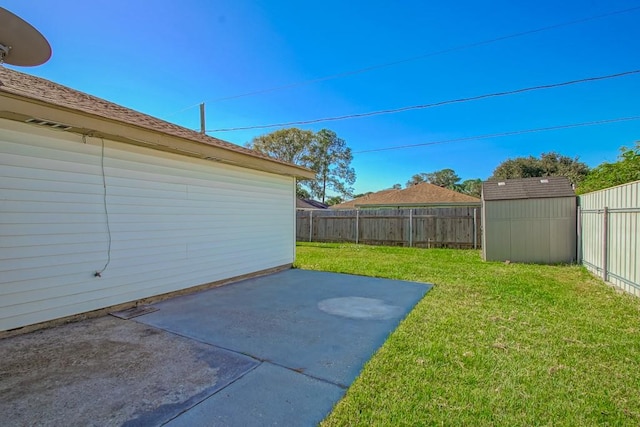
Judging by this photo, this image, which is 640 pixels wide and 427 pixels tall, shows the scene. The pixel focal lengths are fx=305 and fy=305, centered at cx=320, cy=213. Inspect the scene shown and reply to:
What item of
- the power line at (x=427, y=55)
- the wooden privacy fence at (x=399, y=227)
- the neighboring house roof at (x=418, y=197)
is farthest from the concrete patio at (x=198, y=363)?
the neighboring house roof at (x=418, y=197)

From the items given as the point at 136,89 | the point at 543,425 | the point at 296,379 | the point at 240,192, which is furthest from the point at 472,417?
the point at 136,89

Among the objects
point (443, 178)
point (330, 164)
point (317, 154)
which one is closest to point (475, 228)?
A: point (317, 154)

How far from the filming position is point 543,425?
5.86 feet

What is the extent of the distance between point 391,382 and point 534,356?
1.43m

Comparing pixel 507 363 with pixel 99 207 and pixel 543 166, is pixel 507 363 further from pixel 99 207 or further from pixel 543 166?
pixel 543 166

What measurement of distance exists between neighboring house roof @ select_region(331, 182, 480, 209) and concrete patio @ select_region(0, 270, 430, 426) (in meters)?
15.1

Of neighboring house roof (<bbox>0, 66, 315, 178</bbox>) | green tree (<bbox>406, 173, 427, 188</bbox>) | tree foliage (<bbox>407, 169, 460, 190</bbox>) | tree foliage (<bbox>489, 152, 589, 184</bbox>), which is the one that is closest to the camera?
neighboring house roof (<bbox>0, 66, 315, 178</bbox>)

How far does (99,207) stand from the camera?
3.93m

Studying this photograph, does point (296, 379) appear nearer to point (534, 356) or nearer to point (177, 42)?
point (534, 356)

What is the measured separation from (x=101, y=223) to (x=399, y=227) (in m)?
10.2

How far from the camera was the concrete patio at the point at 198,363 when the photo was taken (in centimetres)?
194

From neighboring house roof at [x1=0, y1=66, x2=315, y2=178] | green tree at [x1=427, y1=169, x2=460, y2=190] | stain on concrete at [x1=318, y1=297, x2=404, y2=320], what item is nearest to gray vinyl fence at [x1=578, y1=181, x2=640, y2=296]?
stain on concrete at [x1=318, y1=297, x2=404, y2=320]

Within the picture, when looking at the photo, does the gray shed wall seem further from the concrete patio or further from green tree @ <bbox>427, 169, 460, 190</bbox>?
green tree @ <bbox>427, 169, 460, 190</bbox>

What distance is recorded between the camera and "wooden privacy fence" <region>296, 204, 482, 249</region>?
36.6 feet
